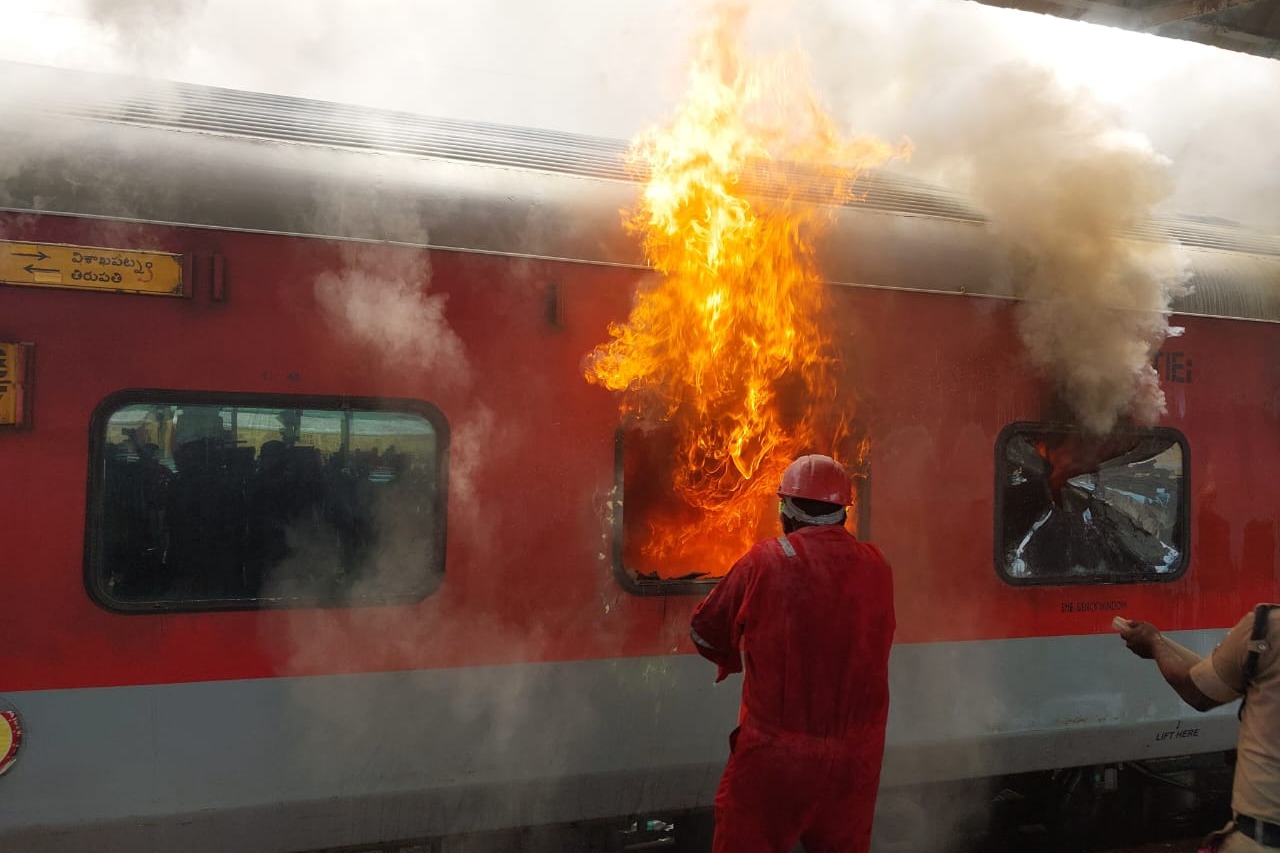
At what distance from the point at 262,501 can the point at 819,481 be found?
73.3 inches

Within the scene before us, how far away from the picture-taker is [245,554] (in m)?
3.16

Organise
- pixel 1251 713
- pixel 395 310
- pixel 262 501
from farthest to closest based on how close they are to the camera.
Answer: pixel 395 310
pixel 262 501
pixel 1251 713

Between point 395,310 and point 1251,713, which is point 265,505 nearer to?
point 395,310

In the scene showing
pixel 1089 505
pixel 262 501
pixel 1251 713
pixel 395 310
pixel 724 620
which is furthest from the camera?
pixel 1089 505

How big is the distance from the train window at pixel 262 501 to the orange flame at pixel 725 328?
0.81 meters

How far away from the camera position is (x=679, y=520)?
3887 millimetres

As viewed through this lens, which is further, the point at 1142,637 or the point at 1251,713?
the point at 1142,637

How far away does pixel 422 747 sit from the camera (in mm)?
3301

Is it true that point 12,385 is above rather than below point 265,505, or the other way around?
above

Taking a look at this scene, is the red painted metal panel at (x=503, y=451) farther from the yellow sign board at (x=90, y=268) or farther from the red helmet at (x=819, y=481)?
the red helmet at (x=819, y=481)

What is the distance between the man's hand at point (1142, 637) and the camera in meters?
2.78

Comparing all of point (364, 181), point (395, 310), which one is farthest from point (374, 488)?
point (364, 181)

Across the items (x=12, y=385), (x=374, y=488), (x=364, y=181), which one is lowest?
(x=374, y=488)

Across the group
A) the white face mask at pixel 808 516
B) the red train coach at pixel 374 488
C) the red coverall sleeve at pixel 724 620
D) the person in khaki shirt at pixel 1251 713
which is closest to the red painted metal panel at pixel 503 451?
the red train coach at pixel 374 488
